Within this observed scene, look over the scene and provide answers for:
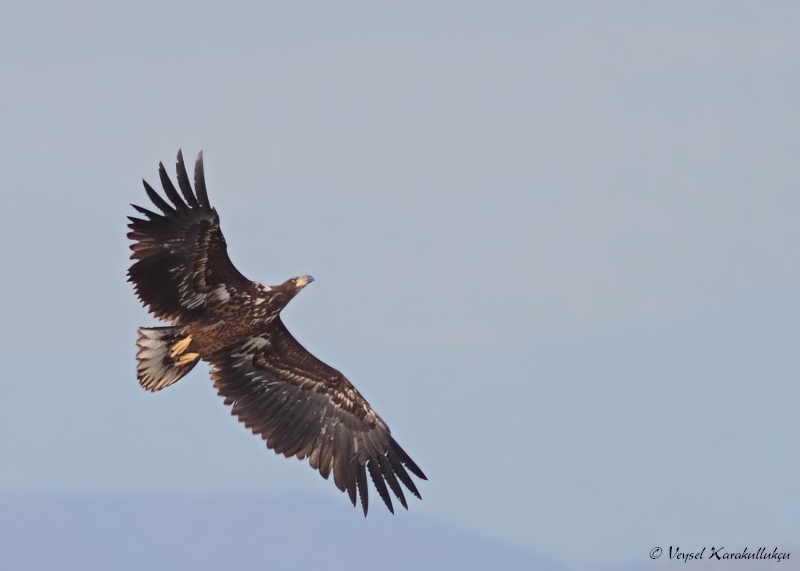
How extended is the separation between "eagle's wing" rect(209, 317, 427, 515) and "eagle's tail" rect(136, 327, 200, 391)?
4.68ft

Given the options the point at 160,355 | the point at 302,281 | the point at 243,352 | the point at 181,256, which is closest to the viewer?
the point at 181,256

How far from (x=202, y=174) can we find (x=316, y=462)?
5023 mm

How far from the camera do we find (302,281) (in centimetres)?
1964

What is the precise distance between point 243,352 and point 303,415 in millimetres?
1258

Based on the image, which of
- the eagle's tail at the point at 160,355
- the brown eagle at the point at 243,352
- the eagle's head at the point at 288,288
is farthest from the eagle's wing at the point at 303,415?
the eagle's tail at the point at 160,355

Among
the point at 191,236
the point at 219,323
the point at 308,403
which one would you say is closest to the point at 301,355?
the point at 308,403

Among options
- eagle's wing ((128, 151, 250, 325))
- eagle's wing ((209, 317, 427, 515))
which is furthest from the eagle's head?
eagle's wing ((209, 317, 427, 515))

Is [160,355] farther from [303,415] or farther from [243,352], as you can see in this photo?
[303,415]

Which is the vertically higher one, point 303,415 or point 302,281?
point 302,281

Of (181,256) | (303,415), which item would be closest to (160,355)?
(181,256)

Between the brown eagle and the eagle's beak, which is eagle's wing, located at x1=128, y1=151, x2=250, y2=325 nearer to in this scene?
the brown eagle

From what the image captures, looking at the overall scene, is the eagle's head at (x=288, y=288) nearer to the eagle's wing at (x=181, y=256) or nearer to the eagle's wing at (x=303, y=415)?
the eagle's wing at (x=181, y=256)

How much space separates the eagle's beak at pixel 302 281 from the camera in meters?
19.6

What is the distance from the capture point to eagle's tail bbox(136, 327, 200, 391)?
19.3 metres
